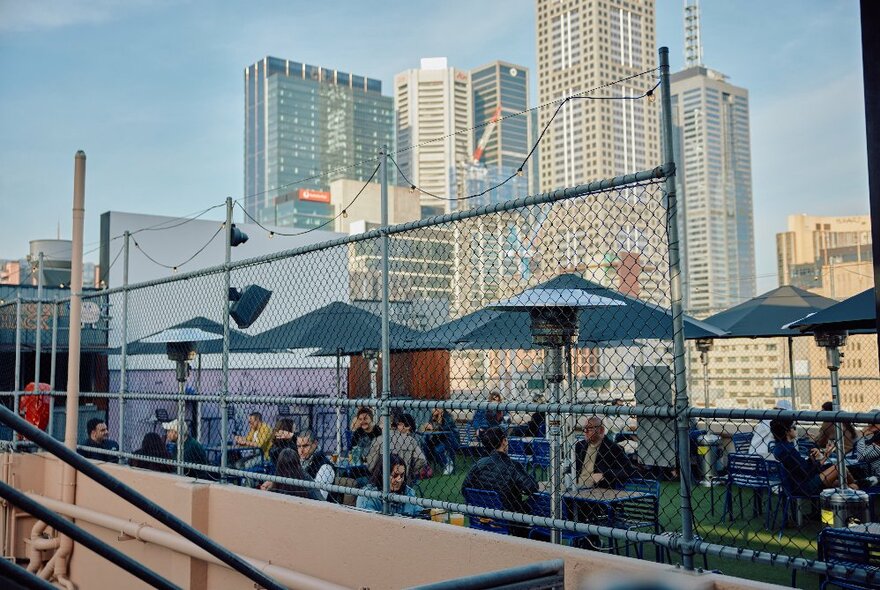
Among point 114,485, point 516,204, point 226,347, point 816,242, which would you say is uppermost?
point 816,242

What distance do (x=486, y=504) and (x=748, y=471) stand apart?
3.44 metres

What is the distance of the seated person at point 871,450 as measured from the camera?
30.2ft

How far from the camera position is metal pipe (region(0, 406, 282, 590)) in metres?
3.24

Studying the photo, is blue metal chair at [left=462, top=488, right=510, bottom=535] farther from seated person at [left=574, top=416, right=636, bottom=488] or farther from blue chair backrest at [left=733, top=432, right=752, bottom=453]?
blue chair backrest at [left=733, top=432, right=752, bottom=453]

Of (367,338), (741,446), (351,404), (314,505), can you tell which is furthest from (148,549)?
(741,446)

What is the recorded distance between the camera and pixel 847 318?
30.1ft

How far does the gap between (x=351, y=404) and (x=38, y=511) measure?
2.64 m

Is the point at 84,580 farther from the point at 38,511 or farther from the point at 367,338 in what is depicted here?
the point at 38,511

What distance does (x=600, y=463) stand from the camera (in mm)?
8594

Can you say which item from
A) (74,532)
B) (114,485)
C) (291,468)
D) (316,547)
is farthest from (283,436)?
(74,532)

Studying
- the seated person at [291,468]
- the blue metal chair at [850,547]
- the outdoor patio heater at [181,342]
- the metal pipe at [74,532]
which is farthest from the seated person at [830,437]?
the metal pipe at [74,532]

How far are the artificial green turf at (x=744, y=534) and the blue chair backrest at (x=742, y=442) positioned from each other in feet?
2.07

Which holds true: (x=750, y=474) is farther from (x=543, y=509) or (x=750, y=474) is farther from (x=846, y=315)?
(x=543, y=509)

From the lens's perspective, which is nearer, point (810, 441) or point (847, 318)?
point (847, 318)
